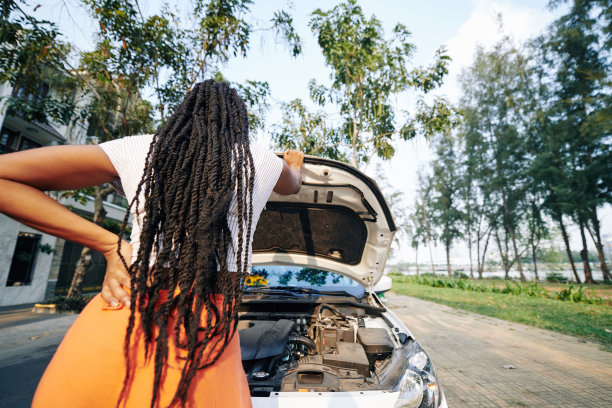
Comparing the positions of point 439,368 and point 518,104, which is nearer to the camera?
point 439,368

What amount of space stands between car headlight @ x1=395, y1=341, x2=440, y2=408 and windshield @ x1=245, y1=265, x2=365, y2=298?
179 cm

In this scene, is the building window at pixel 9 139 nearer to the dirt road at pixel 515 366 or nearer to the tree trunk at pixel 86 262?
the tree trunk at pixel 86 262

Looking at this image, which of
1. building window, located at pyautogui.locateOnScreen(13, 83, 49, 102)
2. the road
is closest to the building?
building window, located at pyautogui.locateOnScreen(13, 83, 49, 102)

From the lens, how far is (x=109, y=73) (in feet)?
20.1

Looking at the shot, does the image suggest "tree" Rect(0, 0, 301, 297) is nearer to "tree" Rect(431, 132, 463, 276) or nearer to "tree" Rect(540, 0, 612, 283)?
"tree" Rect(540, 0, 612, 283)

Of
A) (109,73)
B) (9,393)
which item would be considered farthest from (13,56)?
(9,393)

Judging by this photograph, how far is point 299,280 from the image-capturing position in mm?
3838

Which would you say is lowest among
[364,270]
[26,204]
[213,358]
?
[213,358]

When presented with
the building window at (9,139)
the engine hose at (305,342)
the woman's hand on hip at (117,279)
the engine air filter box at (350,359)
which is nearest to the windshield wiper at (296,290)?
the engine hose at (305,342)

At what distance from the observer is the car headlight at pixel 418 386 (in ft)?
4.85

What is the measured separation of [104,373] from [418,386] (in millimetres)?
1541

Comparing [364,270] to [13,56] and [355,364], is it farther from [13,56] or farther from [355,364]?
[13,56]

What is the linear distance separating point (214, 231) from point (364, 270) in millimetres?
2447

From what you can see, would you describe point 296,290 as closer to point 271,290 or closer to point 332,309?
point 271,290
